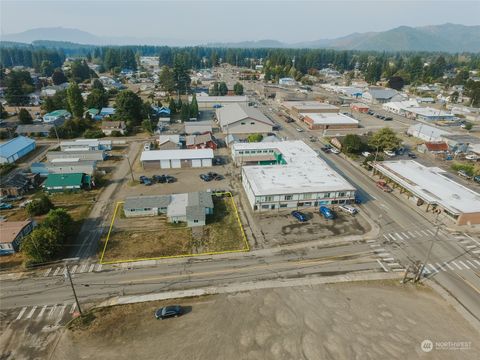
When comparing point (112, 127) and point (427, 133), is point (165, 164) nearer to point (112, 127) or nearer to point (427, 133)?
point (112, 127)

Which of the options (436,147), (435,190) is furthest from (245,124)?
(436,147)

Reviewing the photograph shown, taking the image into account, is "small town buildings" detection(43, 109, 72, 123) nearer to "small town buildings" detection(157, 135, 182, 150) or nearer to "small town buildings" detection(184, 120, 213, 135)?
"small town buildings" detection(184, 120, 213, 135)

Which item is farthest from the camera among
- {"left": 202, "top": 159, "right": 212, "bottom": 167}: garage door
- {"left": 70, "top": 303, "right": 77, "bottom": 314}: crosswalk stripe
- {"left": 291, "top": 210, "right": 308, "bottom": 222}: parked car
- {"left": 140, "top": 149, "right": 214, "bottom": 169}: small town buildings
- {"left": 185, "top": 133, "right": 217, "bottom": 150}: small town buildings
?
{"left": 185, "top": 133, "right": 217, "bottom": 150}: small town buildings

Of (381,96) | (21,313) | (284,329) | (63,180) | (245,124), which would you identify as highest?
(381,96)

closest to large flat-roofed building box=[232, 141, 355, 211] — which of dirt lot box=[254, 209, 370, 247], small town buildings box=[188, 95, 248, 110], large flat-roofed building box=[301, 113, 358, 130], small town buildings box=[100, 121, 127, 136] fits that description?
dirt lot box=[254, 209, 370, 247]

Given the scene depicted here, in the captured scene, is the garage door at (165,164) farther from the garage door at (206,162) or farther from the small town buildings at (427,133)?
the small town buildings at (427,133)

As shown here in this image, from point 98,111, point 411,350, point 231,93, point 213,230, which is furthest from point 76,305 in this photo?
point 231,93

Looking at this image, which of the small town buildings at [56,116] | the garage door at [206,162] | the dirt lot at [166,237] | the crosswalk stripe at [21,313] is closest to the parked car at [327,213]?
the dirt lot at [166,237]

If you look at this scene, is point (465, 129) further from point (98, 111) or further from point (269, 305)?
point (98, 111)
